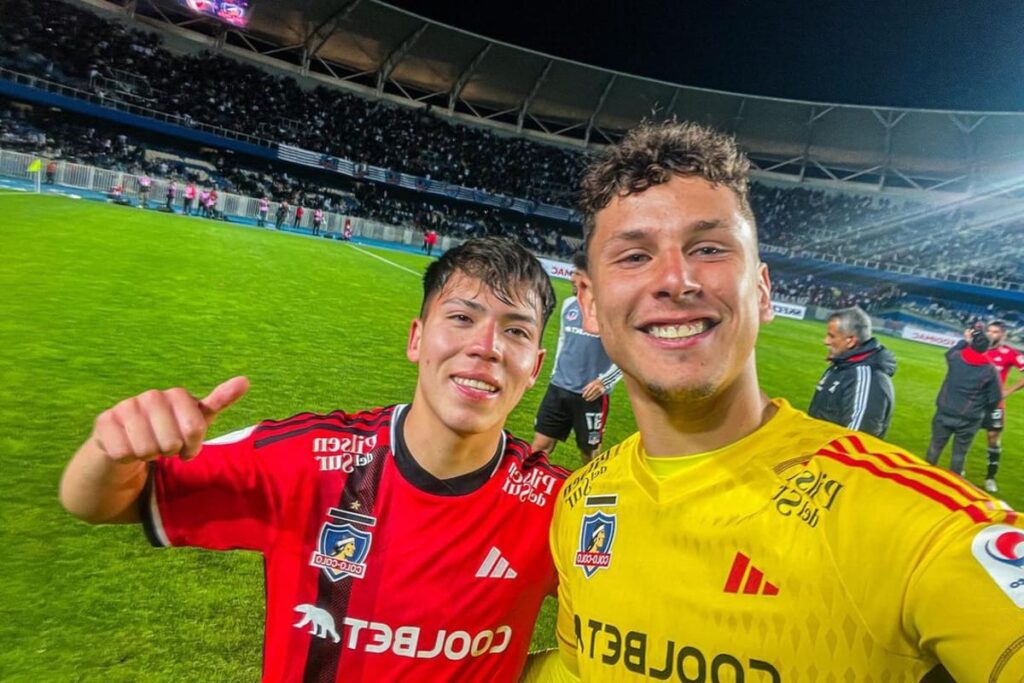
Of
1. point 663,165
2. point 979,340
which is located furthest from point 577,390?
point 979,340

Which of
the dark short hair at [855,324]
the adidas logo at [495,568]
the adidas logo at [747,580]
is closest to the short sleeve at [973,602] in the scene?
the adidas logo at [747,580]

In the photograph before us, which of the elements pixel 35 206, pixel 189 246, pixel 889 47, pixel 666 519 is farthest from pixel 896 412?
pixel 889 47

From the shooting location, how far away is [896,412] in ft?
40.9

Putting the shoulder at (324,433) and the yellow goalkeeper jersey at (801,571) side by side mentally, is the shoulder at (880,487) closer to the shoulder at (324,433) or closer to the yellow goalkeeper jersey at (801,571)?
the yellow goalkeeper jersey at (801,571)

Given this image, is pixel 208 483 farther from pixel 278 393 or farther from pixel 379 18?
pixel 379 18

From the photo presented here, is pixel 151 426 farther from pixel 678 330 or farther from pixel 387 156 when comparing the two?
pixel 387 156

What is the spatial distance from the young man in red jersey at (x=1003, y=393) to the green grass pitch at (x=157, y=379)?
0.34 m

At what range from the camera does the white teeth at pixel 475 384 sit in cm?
207

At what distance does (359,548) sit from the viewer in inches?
76.8

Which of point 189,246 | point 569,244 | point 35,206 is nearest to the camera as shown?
point 189,246

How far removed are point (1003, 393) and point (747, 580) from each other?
997 cm

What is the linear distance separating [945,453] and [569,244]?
1480 inches

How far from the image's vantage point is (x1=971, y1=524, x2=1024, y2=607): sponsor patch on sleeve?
1.06 metres

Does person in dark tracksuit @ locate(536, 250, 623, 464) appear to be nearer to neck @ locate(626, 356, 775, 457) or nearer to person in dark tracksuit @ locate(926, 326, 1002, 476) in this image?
neck @ locate(626, 356, 775, 457)
